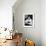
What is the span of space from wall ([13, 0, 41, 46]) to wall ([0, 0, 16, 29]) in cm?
90

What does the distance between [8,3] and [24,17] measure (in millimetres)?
1233

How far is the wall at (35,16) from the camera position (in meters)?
5.02

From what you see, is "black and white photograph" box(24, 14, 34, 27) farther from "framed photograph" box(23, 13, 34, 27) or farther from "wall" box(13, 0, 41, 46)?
"wall" box(13, 0, 41, 46)

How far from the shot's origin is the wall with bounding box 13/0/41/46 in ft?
16.5

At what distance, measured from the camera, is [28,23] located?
499 cm

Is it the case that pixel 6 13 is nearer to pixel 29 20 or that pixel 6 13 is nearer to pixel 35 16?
pixel 29 20

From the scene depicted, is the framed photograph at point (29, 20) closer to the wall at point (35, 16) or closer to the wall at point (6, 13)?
the wall at point (35, 16)

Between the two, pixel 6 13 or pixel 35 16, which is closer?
pixel 6 13

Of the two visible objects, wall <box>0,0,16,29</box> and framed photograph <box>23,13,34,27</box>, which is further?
framed photograph <box>23,13,34,27</box>

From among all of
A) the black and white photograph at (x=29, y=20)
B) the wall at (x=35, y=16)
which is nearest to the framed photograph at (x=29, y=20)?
the black and white photograph at (x=29, y=20)

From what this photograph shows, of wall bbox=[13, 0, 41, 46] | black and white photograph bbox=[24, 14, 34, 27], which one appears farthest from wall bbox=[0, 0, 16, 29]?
black and white photograph bbox=[24, 14, 34, 27]

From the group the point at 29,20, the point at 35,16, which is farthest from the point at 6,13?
the point at 35,16

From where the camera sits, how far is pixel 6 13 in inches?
164

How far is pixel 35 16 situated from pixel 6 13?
1.51 meters
